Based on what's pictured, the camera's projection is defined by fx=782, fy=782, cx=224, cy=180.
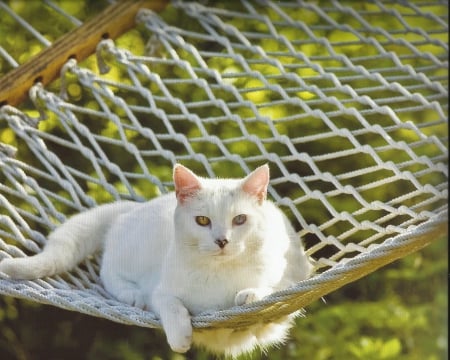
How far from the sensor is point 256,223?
1355 mm

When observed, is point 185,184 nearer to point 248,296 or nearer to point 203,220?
point 203,220

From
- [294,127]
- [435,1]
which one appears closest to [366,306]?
[294,127]

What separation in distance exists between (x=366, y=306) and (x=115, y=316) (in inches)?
A: 50.8

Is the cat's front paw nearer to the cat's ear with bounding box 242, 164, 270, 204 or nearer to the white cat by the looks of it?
the white cat

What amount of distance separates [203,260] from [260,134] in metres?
0.98

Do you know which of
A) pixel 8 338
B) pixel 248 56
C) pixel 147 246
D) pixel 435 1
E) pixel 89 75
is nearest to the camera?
pixel 147 246

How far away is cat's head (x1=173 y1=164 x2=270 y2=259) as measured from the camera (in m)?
1.31

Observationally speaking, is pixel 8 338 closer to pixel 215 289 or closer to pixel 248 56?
pixel 248 56

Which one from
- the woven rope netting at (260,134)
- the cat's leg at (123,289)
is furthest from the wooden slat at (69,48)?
the cat's leg at (123,289)

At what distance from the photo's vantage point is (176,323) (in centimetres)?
129

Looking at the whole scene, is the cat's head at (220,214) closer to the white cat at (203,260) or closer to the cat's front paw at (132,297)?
the white cat at (203,260)

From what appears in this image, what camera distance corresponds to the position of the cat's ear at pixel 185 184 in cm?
A: 137

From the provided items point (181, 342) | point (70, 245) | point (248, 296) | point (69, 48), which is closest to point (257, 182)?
point (248, 296)

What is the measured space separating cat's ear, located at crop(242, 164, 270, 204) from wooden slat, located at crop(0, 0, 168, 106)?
832 millimetres
